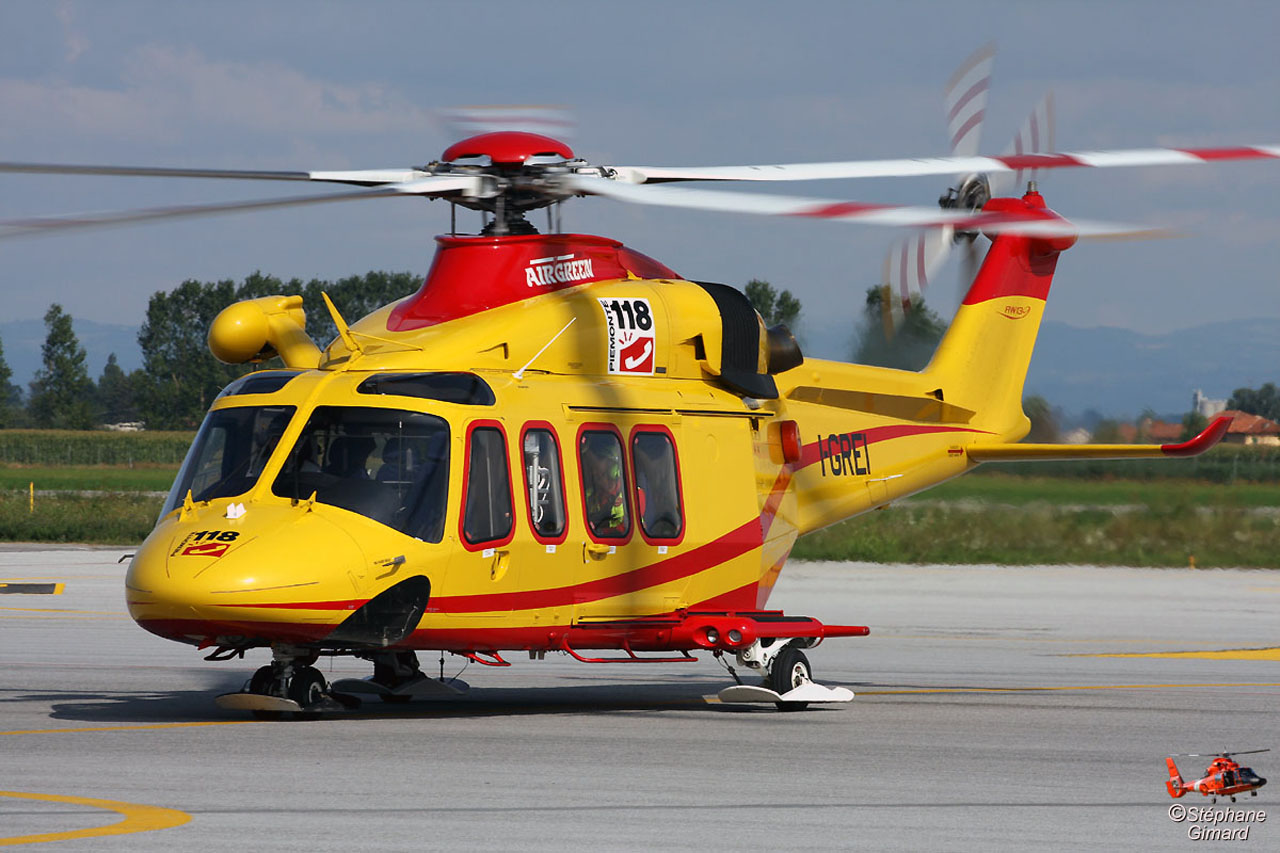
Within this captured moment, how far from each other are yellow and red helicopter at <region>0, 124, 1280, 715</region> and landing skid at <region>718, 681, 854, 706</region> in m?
0.03

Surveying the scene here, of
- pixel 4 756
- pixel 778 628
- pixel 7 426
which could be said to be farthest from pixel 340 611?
pixel 7 426

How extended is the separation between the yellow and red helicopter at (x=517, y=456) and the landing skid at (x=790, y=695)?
27 millimetres

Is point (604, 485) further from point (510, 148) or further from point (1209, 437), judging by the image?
point (1209, 437)

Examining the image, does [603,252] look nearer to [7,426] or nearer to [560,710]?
[560,710]

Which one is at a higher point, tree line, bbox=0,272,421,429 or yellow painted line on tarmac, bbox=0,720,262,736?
tree line, bbox=0,272,421,429

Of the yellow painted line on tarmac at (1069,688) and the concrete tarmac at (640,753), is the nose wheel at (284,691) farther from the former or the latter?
the yellow painted line on tarmac at (1069,688)

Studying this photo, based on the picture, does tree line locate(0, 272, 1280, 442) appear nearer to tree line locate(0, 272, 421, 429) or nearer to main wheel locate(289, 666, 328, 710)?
tree line locate(0, 272, 421, 429)

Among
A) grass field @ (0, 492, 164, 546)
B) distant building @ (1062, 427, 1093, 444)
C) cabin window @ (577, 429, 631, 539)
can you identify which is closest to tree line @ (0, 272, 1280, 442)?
grass field @ (0, 492, 164, 546)

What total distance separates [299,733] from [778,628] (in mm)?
4255

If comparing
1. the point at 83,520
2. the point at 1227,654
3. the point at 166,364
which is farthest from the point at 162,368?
the point at 1227,654

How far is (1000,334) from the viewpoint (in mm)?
17594

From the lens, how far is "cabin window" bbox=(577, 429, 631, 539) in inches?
507

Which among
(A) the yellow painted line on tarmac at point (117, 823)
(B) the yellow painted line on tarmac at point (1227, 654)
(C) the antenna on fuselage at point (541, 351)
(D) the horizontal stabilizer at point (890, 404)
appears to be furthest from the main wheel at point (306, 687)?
(B) the yellow painted line on tarmac at point (1227, 654)

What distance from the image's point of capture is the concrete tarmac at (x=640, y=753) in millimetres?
7934
